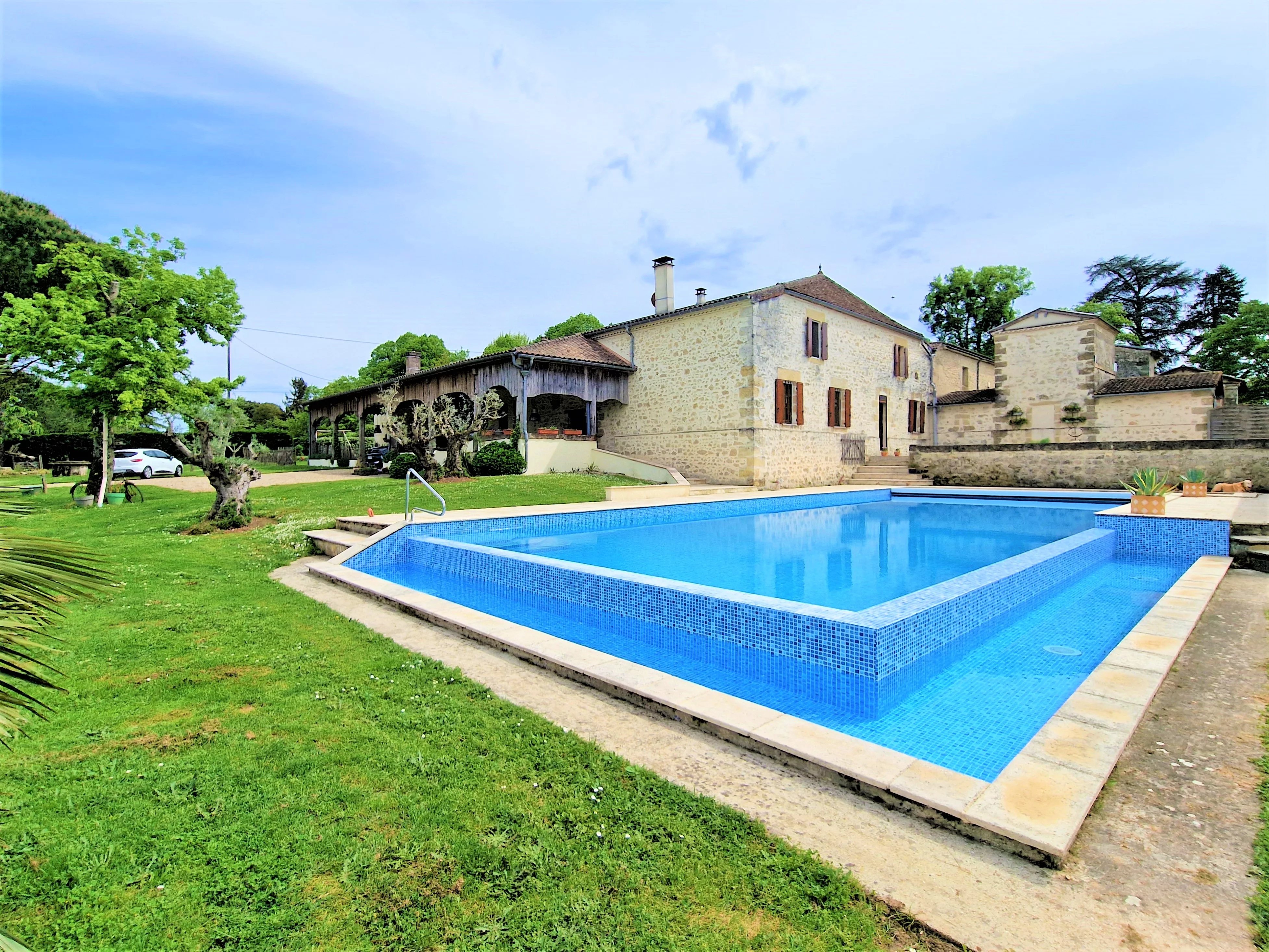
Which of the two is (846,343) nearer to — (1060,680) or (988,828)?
(1060,680)

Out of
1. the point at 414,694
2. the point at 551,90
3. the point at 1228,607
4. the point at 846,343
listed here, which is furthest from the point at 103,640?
the point at 846,343

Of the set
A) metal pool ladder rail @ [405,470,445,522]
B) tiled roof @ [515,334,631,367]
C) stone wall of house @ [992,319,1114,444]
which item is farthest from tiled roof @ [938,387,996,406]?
metal pool ladder rail @ [405,470,445,522]

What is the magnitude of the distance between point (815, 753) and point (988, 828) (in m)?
0.68

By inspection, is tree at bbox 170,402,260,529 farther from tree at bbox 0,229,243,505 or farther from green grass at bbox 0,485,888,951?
green grass at bbox 0,485,888,951

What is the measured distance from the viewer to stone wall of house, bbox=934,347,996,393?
2464cm

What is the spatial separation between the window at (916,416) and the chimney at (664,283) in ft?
33.1

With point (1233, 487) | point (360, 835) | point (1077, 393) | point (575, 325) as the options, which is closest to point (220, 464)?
point (360, 835)

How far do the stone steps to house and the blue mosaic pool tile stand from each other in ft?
35.1

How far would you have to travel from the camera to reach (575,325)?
43.2 m

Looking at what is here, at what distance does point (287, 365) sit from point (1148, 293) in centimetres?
5619

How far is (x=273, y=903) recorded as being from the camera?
1775 millimetres

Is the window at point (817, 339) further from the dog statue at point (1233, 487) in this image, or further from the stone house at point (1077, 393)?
the dog statue at point (1233, 487)

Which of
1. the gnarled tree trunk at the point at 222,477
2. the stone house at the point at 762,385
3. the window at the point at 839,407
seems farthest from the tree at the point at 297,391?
the window at the point at 839,407

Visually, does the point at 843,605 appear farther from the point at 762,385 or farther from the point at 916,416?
the point at 916,416
